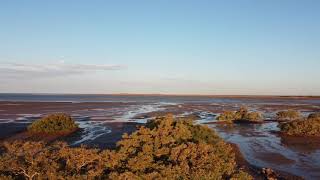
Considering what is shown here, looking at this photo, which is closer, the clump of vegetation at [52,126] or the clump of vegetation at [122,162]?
the clump of vegetation at [122,162]

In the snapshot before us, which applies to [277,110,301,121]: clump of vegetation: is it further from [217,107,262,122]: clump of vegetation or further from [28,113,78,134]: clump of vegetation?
[28,113,78,134]: clump of vegetation

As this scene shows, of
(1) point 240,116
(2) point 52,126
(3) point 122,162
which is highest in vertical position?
(3) point 122,162

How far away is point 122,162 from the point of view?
1181 cm

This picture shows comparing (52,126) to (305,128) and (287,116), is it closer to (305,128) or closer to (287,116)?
(305,128)

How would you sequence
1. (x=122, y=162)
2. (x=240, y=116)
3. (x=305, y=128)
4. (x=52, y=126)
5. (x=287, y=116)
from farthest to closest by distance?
(x=287, y=116) < (x=240, y=116) < (x=305, y=128) < (x=52, y=126) < (x=122, y=162)

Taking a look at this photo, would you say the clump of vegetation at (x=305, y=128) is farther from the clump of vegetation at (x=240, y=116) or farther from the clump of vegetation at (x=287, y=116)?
the clump of vegetation at (x=287, y=116)

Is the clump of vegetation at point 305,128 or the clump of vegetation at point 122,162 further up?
the clump of vegetation at point 122,162

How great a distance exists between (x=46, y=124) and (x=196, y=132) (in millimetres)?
15032

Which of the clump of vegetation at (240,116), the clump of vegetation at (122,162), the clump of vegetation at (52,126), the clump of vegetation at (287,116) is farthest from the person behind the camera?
the clump of vegetation at (287,116)

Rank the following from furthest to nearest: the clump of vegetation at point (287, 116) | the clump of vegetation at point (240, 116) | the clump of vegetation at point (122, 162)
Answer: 1. the clump of vegetation at point (287, 116)
2. the clump of vegetation at point (240, 116)
3. the clump of vegetation at point (122, 162)

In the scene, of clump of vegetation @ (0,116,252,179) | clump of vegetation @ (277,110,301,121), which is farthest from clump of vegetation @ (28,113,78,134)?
clump of vegetation @ (277,110,301,121)

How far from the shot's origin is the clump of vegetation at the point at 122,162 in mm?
10359

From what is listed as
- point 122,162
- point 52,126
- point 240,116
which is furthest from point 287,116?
point 122,162

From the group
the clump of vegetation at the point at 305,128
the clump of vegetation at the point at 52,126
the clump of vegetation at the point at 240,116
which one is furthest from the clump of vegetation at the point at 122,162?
the clump of vegetation at the point at 240,116
